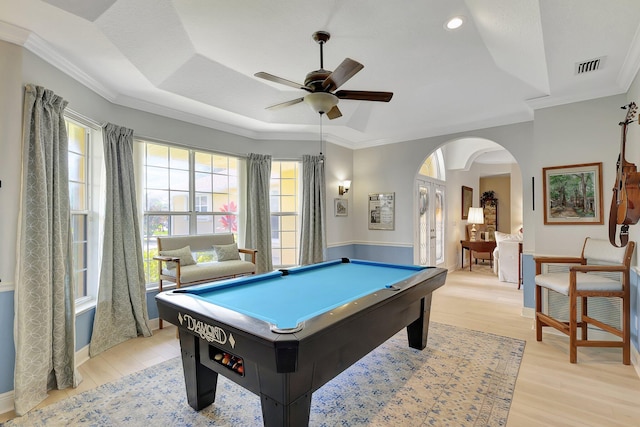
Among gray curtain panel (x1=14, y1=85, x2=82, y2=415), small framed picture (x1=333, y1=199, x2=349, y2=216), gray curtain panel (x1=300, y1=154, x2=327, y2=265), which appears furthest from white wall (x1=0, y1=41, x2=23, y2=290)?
small framed picture (x1=333, y1=199, x2=349, y2=216)

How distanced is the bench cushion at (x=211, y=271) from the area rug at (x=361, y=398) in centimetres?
90

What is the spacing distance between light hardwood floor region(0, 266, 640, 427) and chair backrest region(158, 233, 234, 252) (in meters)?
0.97

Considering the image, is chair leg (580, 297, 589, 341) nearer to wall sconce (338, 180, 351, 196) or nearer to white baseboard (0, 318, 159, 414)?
wall sconce (338, 180, 351, 196)

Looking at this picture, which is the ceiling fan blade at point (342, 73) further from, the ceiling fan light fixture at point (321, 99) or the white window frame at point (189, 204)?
the white window frame at point (189, 204)

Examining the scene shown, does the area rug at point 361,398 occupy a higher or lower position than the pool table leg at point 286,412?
lower

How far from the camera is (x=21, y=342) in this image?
2.19 m

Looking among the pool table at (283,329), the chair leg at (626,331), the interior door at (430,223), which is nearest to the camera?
the pool table at (283,329)

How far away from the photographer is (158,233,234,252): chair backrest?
3.76 meters

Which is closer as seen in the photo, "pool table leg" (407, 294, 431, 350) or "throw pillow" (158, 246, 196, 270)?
"pool table leg" (407, 294, 431, 350)

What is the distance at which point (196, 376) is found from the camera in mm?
2053

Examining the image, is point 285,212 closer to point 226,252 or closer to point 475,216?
point 226,252

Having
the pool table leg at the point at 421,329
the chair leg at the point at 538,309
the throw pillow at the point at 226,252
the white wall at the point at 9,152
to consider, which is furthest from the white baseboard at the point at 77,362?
the chair leg at the point at 538,309

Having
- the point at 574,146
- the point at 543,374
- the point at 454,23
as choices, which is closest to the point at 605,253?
the point at 574,146

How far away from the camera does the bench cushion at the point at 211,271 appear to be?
346 cm
